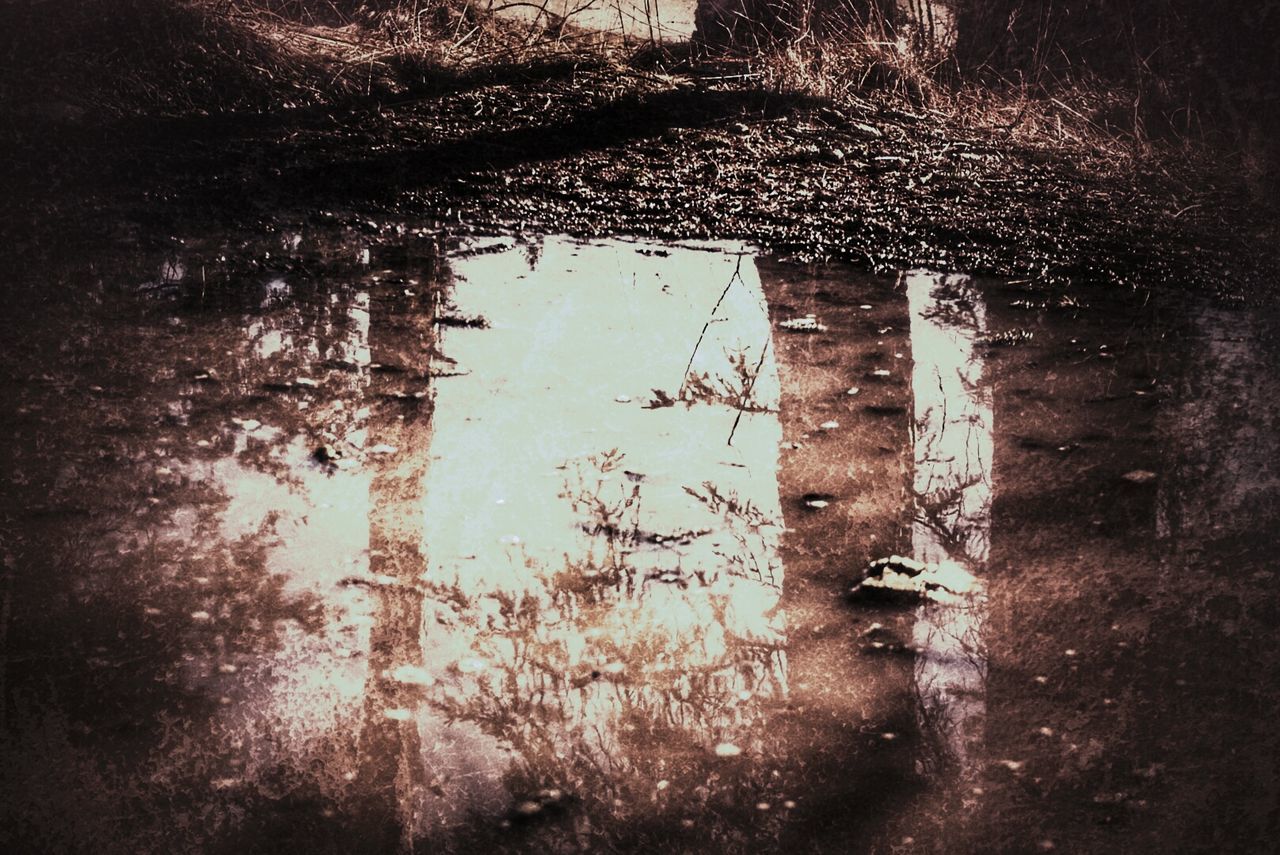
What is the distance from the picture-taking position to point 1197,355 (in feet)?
Result: 9.64

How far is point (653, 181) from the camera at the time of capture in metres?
3.59

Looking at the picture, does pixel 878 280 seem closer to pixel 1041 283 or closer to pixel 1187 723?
pixel 1041 283

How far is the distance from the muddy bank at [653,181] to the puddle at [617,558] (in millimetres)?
240

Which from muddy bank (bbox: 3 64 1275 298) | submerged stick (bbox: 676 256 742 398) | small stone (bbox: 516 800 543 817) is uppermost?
muddy bank (bbox: 3 64 1275 298)

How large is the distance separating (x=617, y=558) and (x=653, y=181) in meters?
1.88

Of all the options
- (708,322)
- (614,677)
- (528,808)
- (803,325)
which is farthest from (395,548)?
(803,325)

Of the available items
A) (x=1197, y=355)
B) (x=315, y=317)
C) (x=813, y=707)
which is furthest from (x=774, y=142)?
(x=813, y=707)

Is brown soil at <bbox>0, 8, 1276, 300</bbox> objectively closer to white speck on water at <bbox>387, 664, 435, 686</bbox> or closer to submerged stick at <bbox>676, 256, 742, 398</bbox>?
submerged stick at <bbox>676, 256, 742, 398</bbox>

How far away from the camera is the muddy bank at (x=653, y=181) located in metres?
3.29

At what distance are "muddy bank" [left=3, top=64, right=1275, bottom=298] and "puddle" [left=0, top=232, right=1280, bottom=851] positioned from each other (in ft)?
0.79

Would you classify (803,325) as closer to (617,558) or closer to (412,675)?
(617,558)

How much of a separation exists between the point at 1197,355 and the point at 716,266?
58.7 inches

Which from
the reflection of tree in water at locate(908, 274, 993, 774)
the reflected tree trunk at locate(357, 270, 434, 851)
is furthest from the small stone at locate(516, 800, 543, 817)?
the reflection of tree in water at locate(908, 274, 993, 774)

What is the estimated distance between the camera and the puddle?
1652mm
